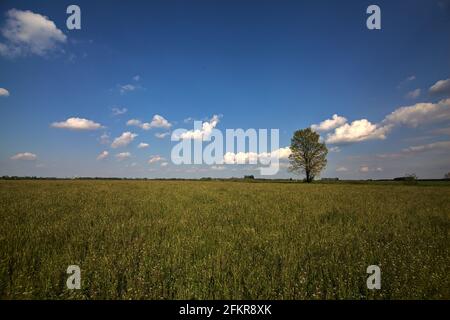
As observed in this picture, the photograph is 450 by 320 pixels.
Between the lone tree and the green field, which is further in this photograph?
the lone tree

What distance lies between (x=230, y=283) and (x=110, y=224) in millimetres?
4853

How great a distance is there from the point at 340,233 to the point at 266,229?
6.21ft


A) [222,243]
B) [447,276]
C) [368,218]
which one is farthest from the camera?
[368,218]

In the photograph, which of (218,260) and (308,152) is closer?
(218,260)

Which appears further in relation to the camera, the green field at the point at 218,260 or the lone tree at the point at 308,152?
the lone tree at the point at 308,152

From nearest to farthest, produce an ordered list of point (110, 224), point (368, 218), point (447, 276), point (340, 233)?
point (447, 276), point (340, 233), point (110, 224), point (368, 218)
